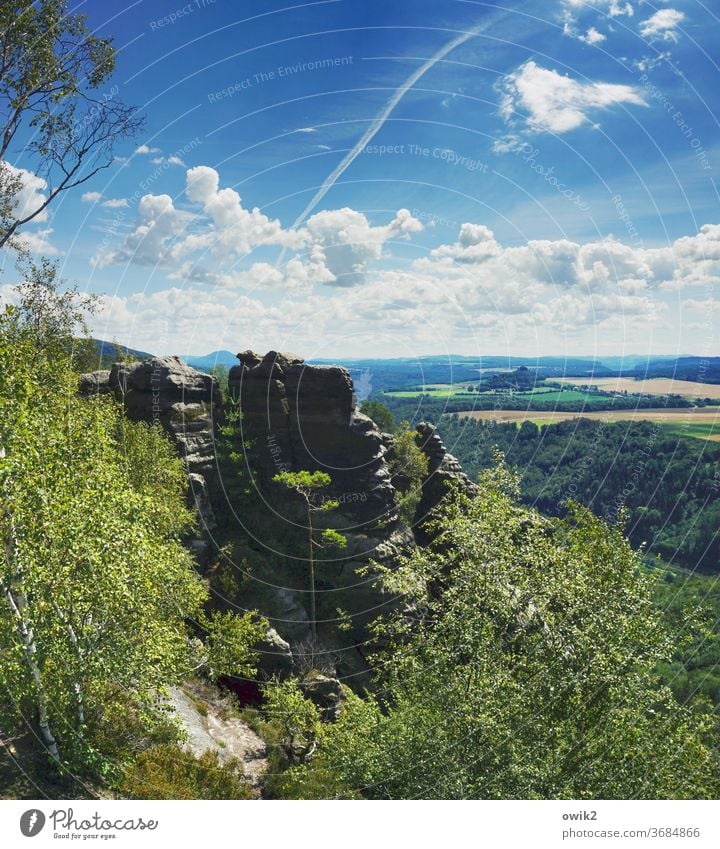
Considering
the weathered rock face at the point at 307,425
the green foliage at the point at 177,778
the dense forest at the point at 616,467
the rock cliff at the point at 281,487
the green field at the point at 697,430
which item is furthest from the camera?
the dense forest at the point at 616,467

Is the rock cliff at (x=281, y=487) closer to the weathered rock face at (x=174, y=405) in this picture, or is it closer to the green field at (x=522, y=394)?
the weathered rock face at (x=174, y=405)

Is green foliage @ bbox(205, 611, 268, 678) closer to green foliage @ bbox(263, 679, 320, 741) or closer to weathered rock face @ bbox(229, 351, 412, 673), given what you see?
green foliage @ bbox(263, 679, 320, 741)

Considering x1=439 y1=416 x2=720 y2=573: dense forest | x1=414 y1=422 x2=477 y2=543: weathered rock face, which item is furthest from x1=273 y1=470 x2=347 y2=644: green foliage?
x1=439 y1=416 x2=720 y2=573: dense forest

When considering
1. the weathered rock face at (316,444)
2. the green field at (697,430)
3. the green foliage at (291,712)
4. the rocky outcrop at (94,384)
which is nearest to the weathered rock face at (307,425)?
the weathered rock face at (316,444)

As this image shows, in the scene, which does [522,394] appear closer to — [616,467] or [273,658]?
[616,467]
